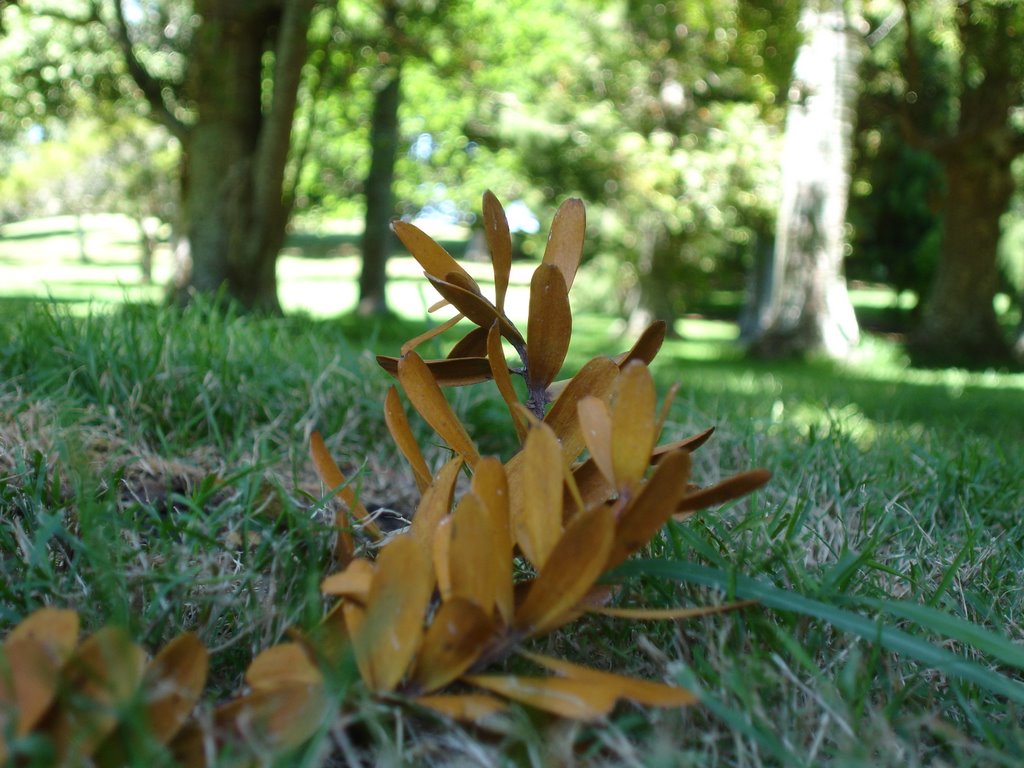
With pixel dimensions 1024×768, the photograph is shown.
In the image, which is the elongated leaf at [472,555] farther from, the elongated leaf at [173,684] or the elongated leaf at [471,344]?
the elongated leaf at [471,344]

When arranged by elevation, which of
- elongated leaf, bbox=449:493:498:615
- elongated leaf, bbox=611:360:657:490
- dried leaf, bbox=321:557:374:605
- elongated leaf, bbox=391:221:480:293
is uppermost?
elongated leaf, bbox=391:221:480:293

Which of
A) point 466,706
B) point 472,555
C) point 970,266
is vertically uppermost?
point 970,266

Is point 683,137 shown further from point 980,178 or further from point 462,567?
point 462,567

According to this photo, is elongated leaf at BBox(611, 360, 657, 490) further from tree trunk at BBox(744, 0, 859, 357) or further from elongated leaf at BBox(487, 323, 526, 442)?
tree trunk at BBox(744, 0, 859, 357)

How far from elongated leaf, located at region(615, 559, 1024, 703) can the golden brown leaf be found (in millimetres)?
111

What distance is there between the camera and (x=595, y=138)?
1266 centimetres

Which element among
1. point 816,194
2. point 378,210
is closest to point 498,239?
point 816,194

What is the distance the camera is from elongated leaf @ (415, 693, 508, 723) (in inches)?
26.1

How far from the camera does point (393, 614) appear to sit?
684mm

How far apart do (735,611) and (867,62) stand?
43.9 feet

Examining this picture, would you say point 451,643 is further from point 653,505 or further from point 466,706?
point 653,505

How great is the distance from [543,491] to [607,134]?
12522mm

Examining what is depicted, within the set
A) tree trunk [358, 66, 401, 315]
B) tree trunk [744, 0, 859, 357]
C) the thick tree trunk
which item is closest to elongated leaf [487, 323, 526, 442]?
tree trunk [744, 0, 859, 357]

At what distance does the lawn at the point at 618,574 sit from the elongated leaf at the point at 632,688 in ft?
0.06
